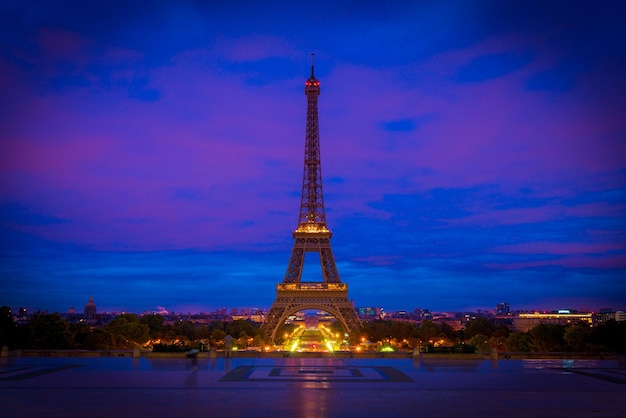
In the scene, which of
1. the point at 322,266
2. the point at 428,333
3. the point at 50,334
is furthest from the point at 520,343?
the point at 50,334

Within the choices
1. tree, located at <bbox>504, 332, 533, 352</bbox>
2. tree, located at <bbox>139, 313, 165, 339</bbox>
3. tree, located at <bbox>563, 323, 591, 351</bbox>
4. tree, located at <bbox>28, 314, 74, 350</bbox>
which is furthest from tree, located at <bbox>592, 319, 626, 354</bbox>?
tree, located at <bbox>139, 313, 165, 339</bbox>

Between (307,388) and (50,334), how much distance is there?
45404mm

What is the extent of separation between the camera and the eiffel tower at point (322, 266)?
9900 cm

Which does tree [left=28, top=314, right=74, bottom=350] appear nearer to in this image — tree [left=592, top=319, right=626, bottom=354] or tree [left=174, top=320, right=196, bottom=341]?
tree [left=174, top=320, right=196, bottom=341]

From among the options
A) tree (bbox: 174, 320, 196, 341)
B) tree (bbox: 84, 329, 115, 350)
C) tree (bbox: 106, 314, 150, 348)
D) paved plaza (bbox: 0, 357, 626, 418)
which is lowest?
paved plaza (bbox: 0, 357, 626, 418)

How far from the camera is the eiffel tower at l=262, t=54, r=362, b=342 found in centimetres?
9900

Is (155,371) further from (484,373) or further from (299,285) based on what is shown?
(299,285)

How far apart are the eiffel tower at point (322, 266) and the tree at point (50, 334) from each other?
36.9 meters

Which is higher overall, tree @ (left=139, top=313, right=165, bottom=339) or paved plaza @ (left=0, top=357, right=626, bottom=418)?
tree @ (left=139, top=313, right=165, bottom=339)

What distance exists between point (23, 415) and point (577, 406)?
18620 mm

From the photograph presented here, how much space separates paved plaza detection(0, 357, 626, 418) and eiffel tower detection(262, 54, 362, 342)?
60112 mm

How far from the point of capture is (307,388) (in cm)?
2556

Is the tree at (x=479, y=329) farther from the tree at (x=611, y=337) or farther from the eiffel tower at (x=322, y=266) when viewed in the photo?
the tree at (x=611, y=337)

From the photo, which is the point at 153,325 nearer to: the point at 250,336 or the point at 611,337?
the point at 250,336
